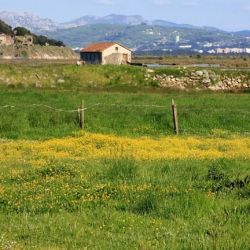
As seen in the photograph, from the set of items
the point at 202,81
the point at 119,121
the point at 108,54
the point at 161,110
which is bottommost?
the point at 202,81

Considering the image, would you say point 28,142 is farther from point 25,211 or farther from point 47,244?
point 47,244

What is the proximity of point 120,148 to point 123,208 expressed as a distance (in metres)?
13.4

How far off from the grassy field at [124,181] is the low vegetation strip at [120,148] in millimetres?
48

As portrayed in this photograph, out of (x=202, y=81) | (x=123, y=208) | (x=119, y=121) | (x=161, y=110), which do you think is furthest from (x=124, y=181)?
(x=202, y=81)

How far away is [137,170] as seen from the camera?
18.0 meters

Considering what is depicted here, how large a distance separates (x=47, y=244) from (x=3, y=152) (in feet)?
49.8

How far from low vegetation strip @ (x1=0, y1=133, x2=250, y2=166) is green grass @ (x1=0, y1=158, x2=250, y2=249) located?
4.76 metres

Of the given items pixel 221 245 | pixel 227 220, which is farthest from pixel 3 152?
pixel 221 245

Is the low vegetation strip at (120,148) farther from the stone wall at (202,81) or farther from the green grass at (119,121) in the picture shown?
the stone wall at (202,81)

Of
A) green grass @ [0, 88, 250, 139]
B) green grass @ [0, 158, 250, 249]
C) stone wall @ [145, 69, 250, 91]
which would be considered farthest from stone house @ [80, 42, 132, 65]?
green grass @ [0, 158, 250, 249]

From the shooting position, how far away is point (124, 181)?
16656 mm

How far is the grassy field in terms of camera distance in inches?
420

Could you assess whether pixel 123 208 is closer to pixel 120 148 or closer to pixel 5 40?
pixel 120 148

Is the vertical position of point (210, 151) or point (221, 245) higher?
point (221, 245)
